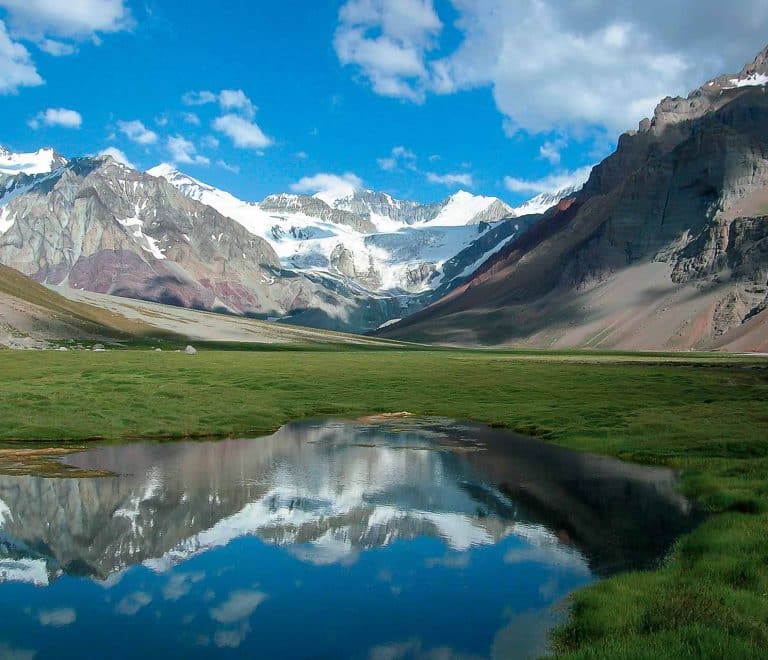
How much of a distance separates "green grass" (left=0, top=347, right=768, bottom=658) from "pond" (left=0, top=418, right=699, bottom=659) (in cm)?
170

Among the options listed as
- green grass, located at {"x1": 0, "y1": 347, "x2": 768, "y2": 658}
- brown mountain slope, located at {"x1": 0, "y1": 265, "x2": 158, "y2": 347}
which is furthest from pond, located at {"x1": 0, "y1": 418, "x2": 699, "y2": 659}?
brown mountain slope, located at {"x1": 0, "y1": 265, "x2": 158, "y2": 347}

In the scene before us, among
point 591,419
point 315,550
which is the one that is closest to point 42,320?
point 591,419

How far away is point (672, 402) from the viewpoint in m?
57.7

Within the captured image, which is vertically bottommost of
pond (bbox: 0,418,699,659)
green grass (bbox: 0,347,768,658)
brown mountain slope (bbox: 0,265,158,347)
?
pond (bbox: 0,418,699,659)

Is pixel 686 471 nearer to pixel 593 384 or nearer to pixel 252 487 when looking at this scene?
pixel 252 487

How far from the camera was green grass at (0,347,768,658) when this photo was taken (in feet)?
46.5

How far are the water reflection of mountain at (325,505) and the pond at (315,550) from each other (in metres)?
0.10

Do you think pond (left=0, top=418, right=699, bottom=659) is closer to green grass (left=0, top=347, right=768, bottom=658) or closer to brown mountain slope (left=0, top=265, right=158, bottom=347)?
green grass (left=0, top=347, right=768, bottom=658)

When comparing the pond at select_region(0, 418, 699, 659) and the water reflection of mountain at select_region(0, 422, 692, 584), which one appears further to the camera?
the water reflection of mountain at select_region(0, 422, 692, 584)

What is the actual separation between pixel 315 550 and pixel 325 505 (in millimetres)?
5003

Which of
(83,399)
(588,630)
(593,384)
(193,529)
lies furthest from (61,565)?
(593,384)

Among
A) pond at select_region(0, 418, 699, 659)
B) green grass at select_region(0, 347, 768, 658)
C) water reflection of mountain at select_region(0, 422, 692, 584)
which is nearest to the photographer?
green grass at select_region(0, 347, 768, 658)

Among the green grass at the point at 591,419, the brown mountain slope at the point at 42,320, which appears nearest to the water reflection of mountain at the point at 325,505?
the green grass at the point at 591,419

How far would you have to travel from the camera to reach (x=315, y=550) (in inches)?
843
